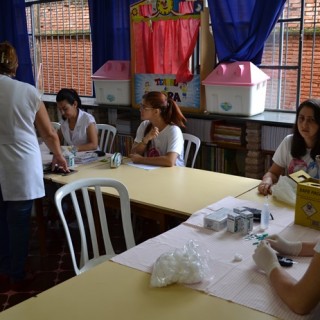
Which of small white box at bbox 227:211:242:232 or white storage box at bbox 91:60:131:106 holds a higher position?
white storage box at bbox 91:60:131:106

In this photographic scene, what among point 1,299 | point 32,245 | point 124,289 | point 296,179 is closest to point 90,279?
point 124,289

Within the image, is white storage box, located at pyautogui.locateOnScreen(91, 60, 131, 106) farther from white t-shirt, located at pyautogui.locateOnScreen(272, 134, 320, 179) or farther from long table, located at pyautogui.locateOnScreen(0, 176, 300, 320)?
long table, located at pyautogui.locateOnScreen(0, 176, 300, 320)

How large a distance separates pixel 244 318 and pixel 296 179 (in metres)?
1.06

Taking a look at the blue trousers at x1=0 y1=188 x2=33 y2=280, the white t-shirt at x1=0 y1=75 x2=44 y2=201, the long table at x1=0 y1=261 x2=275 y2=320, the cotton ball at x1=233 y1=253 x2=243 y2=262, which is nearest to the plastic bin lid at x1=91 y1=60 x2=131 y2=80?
the white t-shirt at x1=0 y1=75 x2=44 y2=201

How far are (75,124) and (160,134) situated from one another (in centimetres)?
87

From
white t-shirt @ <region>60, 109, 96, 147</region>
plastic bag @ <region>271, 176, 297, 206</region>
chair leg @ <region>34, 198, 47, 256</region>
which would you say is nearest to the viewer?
plastic bag @ <region>271, 176, 297, 206</region>

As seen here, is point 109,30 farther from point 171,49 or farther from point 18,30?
point 18,30

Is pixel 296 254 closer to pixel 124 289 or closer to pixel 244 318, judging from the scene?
pixel 244 318

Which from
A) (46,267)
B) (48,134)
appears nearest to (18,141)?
(48,134)

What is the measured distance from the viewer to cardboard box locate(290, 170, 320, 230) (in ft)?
6.20

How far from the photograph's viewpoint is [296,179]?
2.16 metres

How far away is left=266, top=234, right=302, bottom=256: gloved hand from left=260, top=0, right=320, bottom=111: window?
2.32 m

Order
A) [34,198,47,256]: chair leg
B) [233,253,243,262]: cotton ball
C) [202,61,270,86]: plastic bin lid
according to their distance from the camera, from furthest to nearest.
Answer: [202,61,270,86]: plastic bin lid < [34,198,47,256]: chair leg < [233,253,243,262]: cotton ball

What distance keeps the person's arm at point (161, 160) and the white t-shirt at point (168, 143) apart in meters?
0.05
